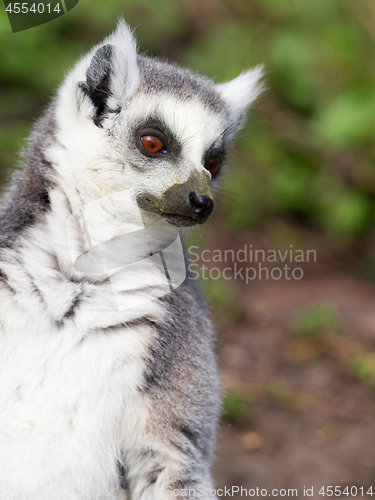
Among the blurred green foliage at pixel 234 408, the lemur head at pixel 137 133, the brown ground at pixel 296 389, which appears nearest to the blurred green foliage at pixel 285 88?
the brown ground at pixel 296 389

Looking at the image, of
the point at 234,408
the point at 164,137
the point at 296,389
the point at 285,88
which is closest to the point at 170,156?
the point at 164,137

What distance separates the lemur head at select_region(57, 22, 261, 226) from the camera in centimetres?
215

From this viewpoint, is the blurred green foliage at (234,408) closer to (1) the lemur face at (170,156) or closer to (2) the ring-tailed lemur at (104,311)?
(2) the ring-tailed lemur at (104,311)

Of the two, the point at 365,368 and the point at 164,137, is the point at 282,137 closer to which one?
the point at 365,368

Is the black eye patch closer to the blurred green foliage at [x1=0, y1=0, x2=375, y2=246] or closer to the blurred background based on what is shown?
the blurred background

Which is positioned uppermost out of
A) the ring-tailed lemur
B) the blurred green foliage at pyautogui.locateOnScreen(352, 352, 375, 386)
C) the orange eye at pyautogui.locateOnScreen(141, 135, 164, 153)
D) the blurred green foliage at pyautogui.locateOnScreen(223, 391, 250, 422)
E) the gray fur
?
the gray fur

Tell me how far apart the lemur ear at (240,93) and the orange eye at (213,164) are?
0.36m

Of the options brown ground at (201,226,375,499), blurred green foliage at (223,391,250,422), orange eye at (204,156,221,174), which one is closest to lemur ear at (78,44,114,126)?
orange eye at (204,156,221,174)

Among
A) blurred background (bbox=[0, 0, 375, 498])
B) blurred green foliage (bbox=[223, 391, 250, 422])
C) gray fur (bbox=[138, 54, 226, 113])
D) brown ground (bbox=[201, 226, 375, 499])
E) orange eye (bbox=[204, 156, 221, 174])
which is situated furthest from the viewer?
blurred background (bbox=[0, 0, 375, 498])

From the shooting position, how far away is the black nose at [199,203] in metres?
2.12

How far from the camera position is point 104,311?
200 cm

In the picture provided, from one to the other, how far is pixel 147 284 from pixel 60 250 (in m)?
0.35

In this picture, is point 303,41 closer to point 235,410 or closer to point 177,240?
point 235,410

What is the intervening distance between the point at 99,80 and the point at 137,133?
0.27 metres
